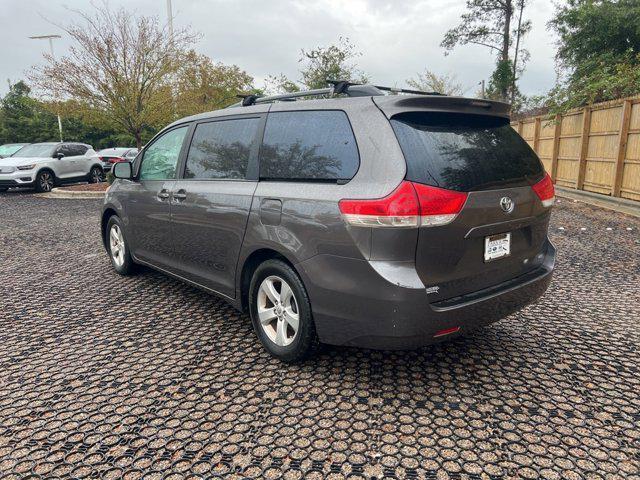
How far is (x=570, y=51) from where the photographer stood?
22672 mm

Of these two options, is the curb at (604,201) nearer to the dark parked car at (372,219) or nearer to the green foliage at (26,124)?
the dark parked car at (372,219)

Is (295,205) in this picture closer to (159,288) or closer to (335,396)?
(335,396)

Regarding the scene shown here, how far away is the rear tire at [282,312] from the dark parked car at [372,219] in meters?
0.01

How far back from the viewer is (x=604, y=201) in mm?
10898

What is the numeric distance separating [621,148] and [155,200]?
10.4 metres

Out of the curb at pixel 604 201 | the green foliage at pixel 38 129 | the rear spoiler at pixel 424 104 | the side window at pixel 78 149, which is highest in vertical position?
the green foliage at pixel 38 129

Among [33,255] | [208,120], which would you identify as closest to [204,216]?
[208,120]

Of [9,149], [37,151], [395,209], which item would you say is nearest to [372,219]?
[395,209]

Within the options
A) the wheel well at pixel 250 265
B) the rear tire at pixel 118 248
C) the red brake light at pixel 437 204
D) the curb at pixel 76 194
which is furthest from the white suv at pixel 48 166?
the red brake light at pixel 437 204

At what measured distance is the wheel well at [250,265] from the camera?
3094 mm

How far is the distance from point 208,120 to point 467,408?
2949 millimetres

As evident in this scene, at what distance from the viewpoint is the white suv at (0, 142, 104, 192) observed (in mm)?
14773

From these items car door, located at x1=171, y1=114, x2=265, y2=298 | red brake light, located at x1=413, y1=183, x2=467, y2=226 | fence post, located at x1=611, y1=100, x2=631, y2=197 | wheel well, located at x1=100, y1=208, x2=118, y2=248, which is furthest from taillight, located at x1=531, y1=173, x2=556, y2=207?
fence post, located at x1=611, y1=100, x2=631, y2=197

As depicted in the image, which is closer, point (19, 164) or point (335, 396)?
point (335, 396)
